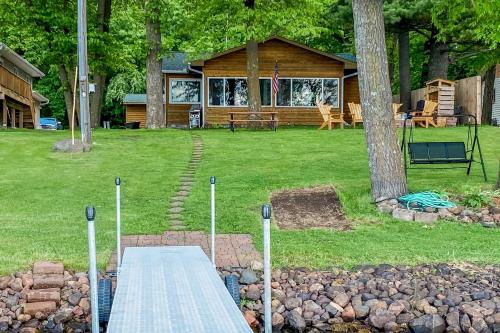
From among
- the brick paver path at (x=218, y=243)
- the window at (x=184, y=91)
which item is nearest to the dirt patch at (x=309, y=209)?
the brick paver path at (x=218, y=243)

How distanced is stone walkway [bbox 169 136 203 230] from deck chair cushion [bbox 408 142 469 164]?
152 inches

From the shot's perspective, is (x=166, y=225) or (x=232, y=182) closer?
(x=166, y=225)

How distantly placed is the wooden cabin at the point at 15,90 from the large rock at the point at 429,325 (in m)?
23.8

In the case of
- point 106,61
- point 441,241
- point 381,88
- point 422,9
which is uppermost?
point 422,9

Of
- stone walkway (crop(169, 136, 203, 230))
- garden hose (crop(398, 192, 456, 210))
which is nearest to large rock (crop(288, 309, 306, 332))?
stone walkway (crop(169, 136, 203, 230))

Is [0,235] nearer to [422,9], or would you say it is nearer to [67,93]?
[422,9]

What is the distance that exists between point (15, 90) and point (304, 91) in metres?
13.2

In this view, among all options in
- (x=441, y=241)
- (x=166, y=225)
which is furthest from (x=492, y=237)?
(x=166, y=225)

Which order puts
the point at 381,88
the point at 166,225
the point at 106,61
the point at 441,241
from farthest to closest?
the point at 106,61 < the point at 381,88 < the point at 166,225 < the point at 441,241

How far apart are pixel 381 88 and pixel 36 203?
564 centimetres

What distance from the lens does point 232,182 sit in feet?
40.0

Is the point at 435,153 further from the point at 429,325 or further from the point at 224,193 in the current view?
the point at 429,325

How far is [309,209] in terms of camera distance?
10.1 meters

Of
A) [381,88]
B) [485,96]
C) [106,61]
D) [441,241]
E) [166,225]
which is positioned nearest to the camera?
[441,241]
